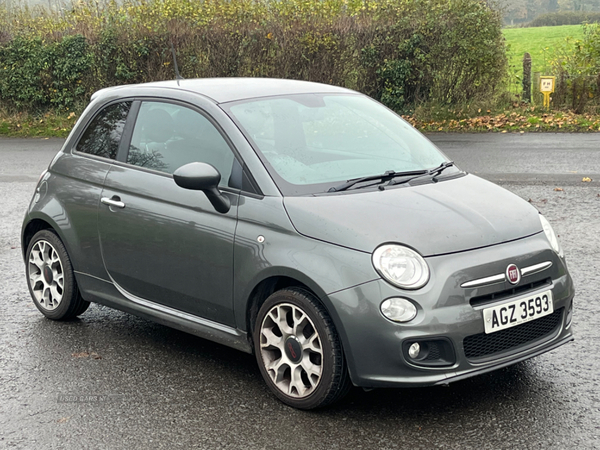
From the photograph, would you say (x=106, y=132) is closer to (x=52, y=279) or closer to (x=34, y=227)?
(x=34, y=227)

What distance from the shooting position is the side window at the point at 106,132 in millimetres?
5434

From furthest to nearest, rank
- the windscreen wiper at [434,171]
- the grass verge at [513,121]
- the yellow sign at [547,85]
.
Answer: the yellow sign at [547,85] → the grass verge at [513,121] → the windscreen wiper at [434,171]

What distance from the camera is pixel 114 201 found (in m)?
5.12

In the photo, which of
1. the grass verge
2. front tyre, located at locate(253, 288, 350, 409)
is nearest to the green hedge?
the grass verge

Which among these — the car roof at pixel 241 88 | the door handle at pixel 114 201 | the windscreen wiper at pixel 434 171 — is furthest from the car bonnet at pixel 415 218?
the door handle at pixel 114 201

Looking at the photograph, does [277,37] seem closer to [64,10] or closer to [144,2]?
[144,2]

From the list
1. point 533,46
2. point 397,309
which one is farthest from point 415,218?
point 533,46

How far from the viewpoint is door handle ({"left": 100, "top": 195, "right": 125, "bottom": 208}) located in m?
5.07

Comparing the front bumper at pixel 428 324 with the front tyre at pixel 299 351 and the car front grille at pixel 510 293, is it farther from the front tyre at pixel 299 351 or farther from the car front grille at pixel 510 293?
the front tyre at pixel 299 351

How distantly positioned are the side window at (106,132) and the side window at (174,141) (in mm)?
187

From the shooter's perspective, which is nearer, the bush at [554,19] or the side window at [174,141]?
the side window at [174,141]

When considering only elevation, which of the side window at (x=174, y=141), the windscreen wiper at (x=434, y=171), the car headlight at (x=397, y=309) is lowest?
the car headlight at (x=397, y=309)

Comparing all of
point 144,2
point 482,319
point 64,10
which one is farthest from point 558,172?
point 64,10

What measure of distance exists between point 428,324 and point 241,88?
216cm
